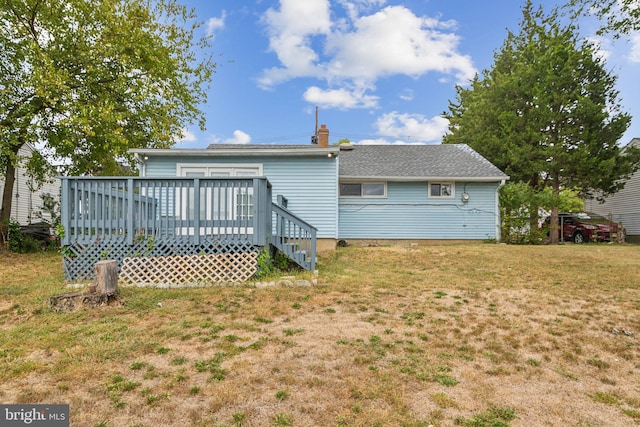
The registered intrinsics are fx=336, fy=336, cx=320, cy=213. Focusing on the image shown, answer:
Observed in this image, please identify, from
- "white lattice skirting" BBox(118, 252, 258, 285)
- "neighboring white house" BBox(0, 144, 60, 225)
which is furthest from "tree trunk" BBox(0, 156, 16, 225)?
"white lattice skirting" BBox(118, 252, 258, 285)

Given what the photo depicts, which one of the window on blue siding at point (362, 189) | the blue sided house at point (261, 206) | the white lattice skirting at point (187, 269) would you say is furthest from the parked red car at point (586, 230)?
the white lattice skirting at point (187, 269)

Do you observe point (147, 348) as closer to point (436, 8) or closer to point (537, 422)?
point (537, 422)

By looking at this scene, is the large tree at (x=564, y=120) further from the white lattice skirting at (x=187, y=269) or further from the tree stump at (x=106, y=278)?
the tree stump at (x=106, y=278)

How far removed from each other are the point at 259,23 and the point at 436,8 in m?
7.56

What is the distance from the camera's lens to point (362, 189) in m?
13.5

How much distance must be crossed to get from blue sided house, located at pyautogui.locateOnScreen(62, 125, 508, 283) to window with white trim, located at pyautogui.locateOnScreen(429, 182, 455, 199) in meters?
0.04

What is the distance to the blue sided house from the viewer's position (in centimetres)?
632

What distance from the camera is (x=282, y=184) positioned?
1058 cm

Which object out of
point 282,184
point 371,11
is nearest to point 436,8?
point 371,11

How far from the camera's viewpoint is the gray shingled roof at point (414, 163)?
43.3 ft

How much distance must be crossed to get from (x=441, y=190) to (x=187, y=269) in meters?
10.5

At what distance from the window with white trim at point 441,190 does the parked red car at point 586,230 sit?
23.5ft

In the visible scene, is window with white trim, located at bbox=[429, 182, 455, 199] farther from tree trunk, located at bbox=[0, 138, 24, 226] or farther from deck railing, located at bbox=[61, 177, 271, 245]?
tree trunk, located at bbox=[0, 138, 24, 226]

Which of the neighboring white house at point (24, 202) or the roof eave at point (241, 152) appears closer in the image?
the roof eave at point (241, 152)
